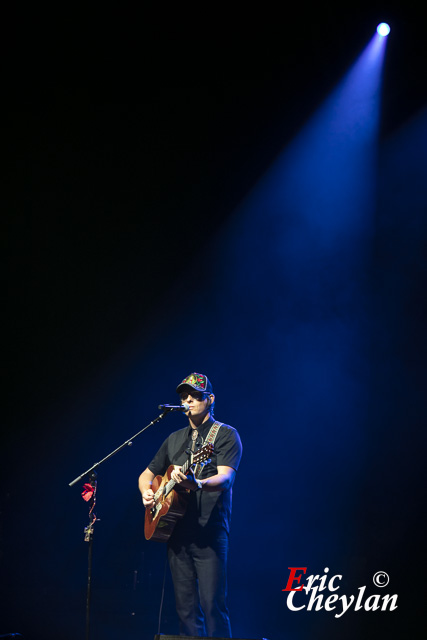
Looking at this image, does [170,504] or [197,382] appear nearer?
[170,504]

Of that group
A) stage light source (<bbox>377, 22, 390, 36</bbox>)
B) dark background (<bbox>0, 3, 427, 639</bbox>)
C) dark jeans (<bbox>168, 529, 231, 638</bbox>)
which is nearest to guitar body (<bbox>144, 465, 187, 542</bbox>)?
dark jeans (<bbox>168, 529, 231, 638</bbox>)

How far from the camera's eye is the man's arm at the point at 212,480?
3.55 m

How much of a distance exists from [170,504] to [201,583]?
0.53 m

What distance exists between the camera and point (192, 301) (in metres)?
6.85

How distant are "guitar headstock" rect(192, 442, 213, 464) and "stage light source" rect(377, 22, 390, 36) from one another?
5182 millimetres

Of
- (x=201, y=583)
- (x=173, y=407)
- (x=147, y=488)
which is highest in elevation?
(x=173, y=407)

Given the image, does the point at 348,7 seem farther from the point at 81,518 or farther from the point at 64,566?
the point at 64,566

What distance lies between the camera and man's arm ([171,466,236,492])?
355 centimetres

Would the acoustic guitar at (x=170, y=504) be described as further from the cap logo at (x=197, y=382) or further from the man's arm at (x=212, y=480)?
the cap logo at (x=197, y=382)
